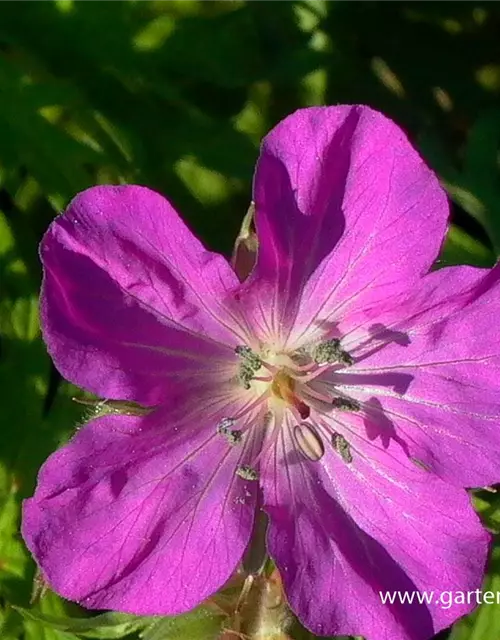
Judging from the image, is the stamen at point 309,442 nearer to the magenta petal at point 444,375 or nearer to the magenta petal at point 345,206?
the magenta petal at point 444,375

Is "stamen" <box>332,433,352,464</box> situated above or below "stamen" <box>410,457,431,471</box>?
above

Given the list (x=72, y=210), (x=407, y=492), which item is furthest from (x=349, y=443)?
(x=72, y=210)

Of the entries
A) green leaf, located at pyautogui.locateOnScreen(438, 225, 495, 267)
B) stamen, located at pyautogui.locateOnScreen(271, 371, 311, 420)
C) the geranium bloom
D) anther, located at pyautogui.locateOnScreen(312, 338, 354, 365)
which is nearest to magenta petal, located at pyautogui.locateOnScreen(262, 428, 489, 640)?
the geranium bloom

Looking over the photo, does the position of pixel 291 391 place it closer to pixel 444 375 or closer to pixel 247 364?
pixel 247 364

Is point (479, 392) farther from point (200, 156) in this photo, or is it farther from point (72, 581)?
point (200, 156)

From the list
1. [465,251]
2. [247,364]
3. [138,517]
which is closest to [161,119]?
[465,251]

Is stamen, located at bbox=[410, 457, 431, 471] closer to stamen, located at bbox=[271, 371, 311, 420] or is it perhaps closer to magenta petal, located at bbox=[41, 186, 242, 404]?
stamen, located at bbox=[271, 371, 311, 420]
